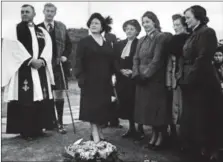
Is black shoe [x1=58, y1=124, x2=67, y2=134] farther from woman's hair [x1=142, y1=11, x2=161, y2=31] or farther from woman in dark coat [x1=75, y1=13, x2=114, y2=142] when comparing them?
woman's hair [x1=142, y1=11, x2=161, y2=31]

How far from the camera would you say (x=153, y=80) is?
4.12 metres

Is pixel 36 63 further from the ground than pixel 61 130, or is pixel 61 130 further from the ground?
pixel 36 63

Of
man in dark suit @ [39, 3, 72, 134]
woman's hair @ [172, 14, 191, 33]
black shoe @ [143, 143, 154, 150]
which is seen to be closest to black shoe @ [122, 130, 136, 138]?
black shoe @ [143, 143, 154, 150]

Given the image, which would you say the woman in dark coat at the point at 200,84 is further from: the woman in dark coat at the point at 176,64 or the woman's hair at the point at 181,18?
the woman's hair at the point at 181,18

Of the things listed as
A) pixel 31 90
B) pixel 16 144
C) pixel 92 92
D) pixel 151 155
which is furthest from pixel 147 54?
pixel 16 144

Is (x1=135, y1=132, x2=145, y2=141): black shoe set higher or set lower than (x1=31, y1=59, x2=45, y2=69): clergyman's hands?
lower

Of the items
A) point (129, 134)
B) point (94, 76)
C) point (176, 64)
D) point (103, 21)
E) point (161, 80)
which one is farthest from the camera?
point (129, 134)

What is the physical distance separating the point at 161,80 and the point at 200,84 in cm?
71

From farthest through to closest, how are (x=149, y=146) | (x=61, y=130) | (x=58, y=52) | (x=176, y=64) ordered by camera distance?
(x=58, y=52)
(x=61, y=130)
(x=149, y=146)
(x=176, y=64)

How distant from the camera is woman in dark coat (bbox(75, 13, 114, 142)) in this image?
433 centimetres

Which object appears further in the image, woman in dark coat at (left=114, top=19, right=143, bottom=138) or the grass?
woman in dark coat at (left=114, top=19, right=143, bottom=138)

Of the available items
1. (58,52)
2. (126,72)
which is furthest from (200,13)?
(58,52)

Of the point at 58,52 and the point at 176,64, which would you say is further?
the point at 58,52

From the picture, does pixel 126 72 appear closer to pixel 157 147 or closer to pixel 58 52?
pixel 157 147
